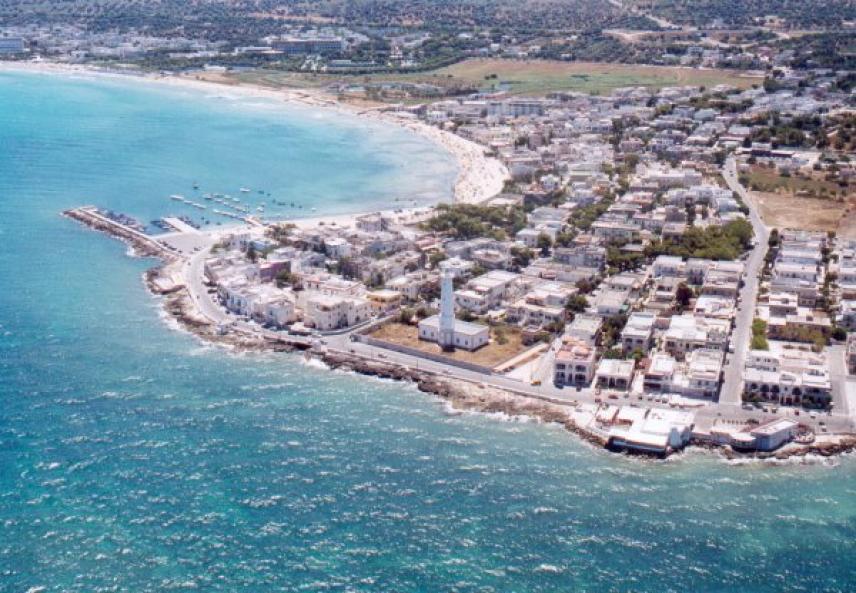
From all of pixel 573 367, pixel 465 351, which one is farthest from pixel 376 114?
pixel 573 367

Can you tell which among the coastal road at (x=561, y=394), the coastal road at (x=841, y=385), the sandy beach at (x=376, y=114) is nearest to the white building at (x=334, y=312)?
the coastal road at (x=561, y=394)

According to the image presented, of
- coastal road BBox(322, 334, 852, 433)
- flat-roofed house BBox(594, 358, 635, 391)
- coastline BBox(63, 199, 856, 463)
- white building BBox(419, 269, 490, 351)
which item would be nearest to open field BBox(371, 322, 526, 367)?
white building BBox(419, 269, 490, 351)

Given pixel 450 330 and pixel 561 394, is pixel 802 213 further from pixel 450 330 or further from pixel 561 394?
pixel 561 394

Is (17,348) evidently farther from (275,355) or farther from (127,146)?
(127,146)

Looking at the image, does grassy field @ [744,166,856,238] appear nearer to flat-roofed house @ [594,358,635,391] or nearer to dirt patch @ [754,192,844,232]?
dirt patch @ [754,192,844,232]

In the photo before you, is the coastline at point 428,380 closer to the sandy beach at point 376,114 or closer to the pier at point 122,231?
the pier at point 122,231
